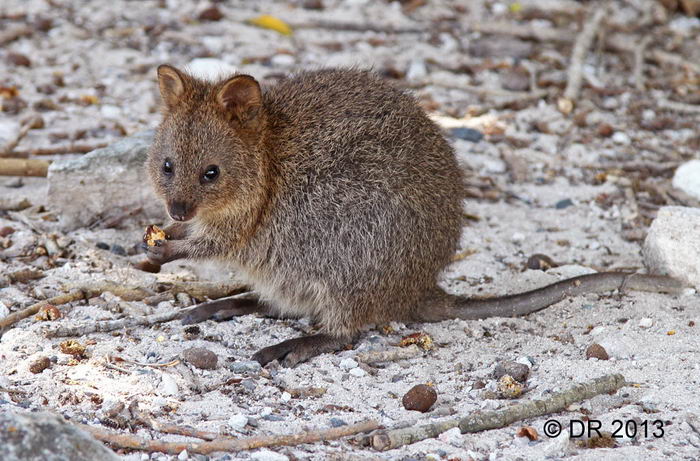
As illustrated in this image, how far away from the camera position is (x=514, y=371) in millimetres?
4301

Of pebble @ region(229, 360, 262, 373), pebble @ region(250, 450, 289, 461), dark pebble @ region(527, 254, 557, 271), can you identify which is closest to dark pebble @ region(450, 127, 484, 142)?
dark pebble @ region(527, 254, 557, 271)

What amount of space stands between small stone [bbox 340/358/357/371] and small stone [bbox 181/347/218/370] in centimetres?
65

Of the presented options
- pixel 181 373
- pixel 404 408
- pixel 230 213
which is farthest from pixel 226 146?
pixel 404 408

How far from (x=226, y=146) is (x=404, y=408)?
64.1 inches

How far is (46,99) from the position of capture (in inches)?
292

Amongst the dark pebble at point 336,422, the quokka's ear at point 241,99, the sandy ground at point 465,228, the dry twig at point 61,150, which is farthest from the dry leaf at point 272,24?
the dark pebble at point 336,422

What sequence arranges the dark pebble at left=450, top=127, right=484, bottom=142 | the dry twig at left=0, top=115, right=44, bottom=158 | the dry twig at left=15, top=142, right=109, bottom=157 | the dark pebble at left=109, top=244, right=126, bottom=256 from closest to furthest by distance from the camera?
the dark pebble at left=109, top=244, right=126, bottom=256
the dry twig at left=0, top=115, right=44, bottom=158
the dry twig at left=15, top=142, right=109, bottom=157
the dark pebble at left=450, top=127, right=484, bottom=142

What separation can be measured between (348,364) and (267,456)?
1.12m

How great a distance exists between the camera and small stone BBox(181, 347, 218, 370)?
4.38 meters

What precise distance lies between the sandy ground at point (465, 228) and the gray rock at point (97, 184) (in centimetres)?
13

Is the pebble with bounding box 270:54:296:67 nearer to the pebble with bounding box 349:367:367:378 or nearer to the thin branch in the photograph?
the thin branch

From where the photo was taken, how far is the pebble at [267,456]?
355 centimetres

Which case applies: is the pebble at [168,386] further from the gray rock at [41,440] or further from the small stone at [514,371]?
the small stone at [514,371]

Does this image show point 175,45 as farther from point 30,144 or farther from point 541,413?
point 541,413
